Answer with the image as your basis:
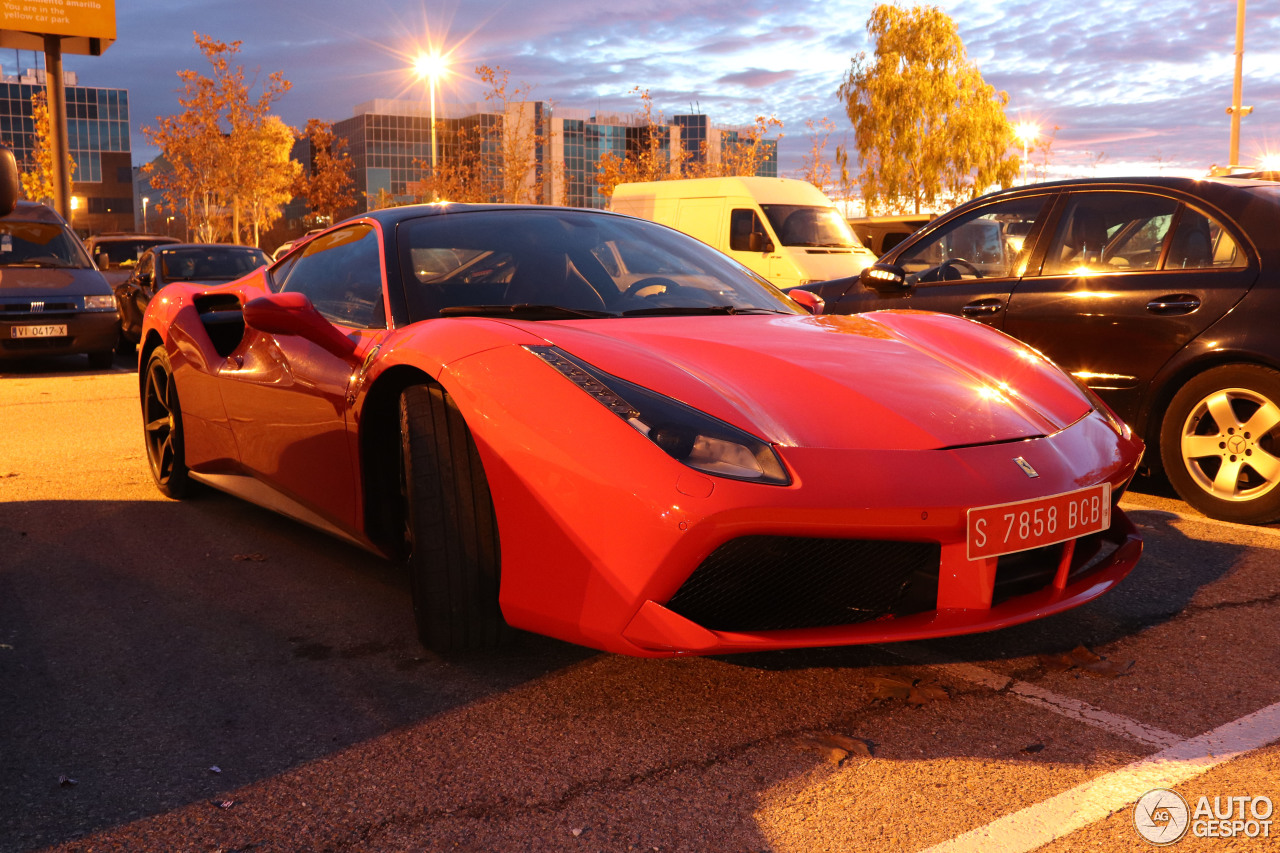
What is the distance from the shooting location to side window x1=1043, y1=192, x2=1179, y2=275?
5.08 m

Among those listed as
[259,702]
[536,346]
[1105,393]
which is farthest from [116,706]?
[1105,393]

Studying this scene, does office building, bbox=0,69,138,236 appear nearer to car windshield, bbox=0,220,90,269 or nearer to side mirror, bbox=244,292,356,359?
car windshield, bbox=0,220,90,269

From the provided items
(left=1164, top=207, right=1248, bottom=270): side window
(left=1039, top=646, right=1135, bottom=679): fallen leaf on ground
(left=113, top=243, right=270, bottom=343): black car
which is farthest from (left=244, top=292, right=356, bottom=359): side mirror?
(left=113, top=243, right=270, bottom=343): black car

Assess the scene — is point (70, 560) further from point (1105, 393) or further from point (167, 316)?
point (1105, 393)

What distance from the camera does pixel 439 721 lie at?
266 cm

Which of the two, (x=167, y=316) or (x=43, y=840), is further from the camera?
(x=167, y=316)

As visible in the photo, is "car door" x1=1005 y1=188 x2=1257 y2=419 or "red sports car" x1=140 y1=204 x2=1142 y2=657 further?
"car door" x1=1005 y1=188 x2=1257 y2=419

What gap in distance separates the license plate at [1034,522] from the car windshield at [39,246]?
38.7 ft

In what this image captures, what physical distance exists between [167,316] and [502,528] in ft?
9.46

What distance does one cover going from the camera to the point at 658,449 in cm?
244

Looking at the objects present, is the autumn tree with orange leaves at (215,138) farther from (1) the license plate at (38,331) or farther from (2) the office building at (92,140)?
(2) the office building at (92,140)

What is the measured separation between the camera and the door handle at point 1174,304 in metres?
4.77

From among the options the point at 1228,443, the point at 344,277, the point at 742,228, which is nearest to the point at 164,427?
the point at 344,277

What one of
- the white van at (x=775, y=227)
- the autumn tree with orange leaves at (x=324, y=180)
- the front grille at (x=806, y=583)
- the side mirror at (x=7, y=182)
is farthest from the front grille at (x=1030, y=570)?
the autumn tree with orange leaves at (x=324, y=180)
